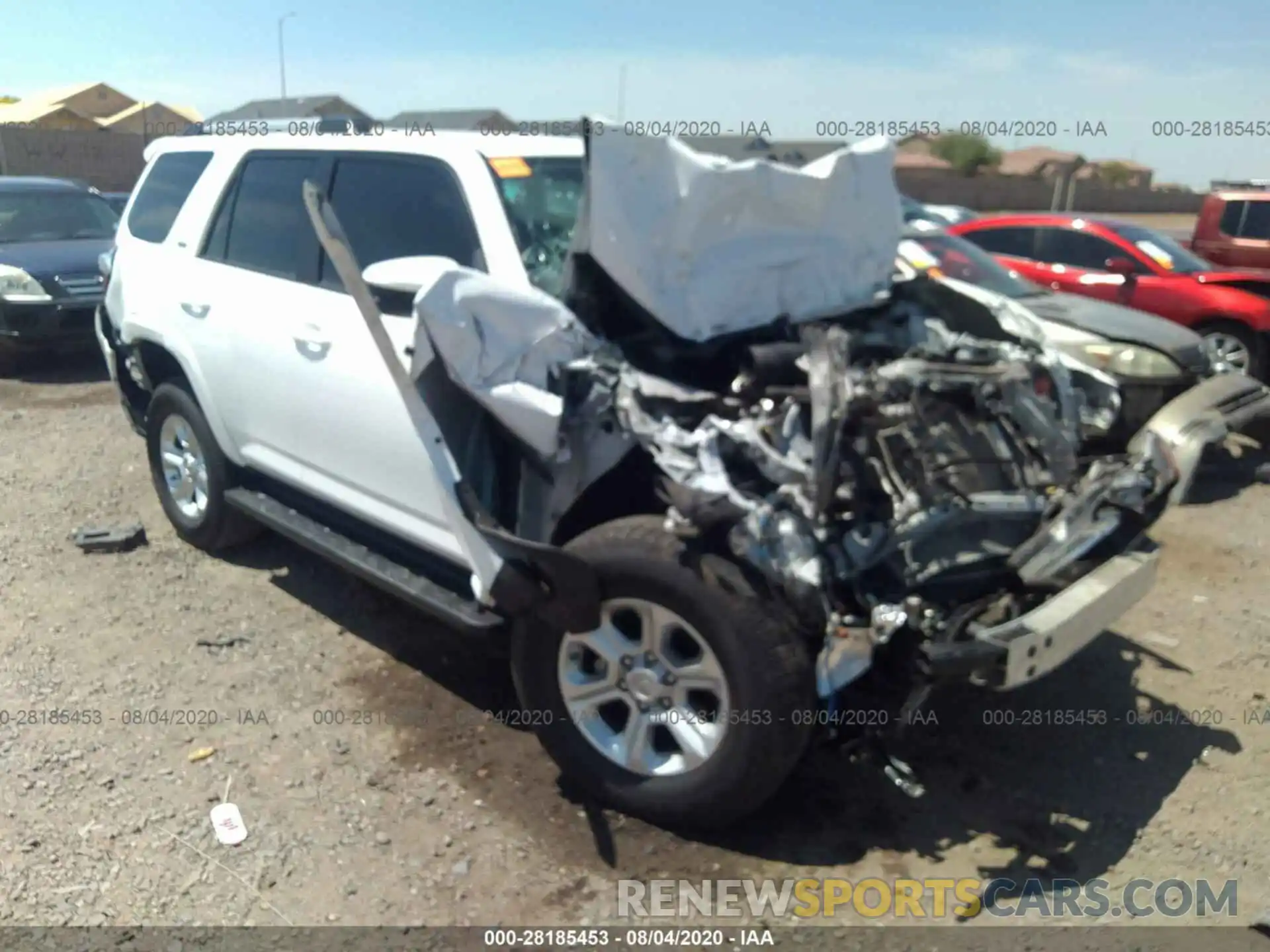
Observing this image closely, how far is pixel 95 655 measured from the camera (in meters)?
4.36

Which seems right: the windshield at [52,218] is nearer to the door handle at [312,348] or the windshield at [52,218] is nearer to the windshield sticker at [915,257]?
the door handle at [312,348]

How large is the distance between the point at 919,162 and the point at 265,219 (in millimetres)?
41280

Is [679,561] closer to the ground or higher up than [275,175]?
closer to the ground

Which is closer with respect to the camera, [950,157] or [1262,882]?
[1262,882]

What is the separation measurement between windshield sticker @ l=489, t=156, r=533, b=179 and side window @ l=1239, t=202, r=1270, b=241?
10489 mm

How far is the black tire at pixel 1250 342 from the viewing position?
873 cm

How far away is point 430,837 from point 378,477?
1305 mm

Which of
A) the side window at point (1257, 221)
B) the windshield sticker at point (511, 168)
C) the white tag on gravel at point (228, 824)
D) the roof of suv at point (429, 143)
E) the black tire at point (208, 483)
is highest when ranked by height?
the roof of suv at point (429, 143)

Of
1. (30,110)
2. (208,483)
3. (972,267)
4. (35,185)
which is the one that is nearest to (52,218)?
(35,185)

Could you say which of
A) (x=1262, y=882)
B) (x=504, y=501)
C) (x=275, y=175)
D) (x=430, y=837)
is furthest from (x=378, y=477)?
(x=1262, y=882)

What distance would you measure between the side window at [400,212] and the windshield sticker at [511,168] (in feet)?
0.51

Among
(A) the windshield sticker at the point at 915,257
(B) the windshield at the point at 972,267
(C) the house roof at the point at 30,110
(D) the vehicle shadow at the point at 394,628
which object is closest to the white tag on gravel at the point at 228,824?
(D) the vehicle shadow at the point at 394,628

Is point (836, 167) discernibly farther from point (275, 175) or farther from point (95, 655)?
point (95, 655)

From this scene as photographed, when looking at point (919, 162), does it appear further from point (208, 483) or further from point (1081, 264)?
point (208, 483)
